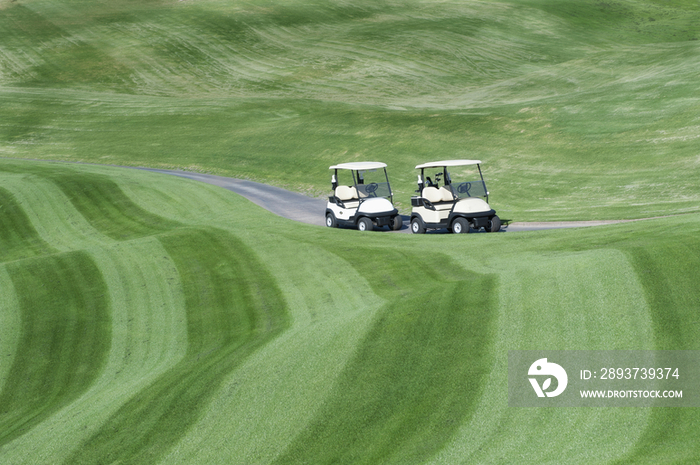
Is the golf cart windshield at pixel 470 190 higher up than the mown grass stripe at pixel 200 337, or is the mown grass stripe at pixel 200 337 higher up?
the golf cart windshield at pixel 470 190

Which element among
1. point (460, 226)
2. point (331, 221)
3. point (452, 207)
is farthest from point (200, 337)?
point (331, 221)

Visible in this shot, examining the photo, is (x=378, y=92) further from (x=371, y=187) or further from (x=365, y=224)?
(x=365, y=224)

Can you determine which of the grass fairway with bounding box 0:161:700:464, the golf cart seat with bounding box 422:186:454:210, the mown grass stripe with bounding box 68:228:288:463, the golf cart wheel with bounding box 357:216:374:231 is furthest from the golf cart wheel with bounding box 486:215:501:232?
the mown grass stripe with bounding box 68:228:288:463

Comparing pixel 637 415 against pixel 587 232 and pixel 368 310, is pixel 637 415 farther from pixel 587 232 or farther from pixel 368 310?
pixel 587 232


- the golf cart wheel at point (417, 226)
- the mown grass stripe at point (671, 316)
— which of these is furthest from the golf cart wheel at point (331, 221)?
the mown grass stripe at point (671, 316)

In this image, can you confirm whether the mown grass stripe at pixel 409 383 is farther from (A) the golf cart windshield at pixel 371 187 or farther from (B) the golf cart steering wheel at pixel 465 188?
(A) the golf cart windshield at pixel 371 187

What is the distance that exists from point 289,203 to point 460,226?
12.9 meters

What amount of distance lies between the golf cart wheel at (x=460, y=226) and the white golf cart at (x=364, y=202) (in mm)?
2645

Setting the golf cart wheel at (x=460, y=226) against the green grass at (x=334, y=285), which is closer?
the green grass at (x=334, y=285)

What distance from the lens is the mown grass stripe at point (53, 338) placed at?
11141 mm

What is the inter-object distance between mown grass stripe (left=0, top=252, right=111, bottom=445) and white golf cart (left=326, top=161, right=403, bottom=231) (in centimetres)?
968

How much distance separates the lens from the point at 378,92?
59.8 meters

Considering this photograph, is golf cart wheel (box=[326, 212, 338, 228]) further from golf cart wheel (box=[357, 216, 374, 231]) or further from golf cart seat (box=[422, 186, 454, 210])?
golf cart seat (box=[422, 186, 454, 210])

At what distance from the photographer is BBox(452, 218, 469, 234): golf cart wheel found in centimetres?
2148
